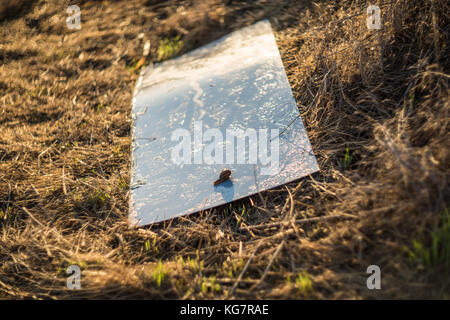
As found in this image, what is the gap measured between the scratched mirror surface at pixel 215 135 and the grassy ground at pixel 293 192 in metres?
0.08

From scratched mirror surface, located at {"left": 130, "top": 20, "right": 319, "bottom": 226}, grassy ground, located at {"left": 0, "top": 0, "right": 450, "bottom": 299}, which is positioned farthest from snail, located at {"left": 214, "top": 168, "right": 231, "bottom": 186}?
grassy ground, located at {"left": 0, "top": 0, "right": 450, "bottom": 299}

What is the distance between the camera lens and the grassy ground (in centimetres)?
134

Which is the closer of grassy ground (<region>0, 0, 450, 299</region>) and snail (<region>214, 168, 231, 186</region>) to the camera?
grassy ground (<region>0, 0, 450, 299</region>)

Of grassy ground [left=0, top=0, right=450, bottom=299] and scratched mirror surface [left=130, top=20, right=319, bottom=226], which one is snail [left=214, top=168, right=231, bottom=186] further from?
grassy ground [left=0, top=0, right=450, bottom=299]

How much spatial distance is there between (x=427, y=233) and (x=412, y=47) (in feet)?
4.02

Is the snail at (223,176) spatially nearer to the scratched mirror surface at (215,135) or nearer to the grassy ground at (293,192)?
the scratched mirror surface at (215,135)

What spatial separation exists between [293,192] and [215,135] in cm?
63

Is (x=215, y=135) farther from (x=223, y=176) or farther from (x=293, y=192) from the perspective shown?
(x=293, y=192)

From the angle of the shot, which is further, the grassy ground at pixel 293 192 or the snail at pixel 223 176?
the snail at pixel 223 176

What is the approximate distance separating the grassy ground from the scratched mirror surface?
0.08m

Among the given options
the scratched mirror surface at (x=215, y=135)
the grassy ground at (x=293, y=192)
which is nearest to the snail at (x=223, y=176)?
the scratched mirror surface at (x=215, y=135)

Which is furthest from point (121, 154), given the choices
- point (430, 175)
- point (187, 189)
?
point (430, 175)

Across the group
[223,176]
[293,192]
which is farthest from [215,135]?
[293,192]

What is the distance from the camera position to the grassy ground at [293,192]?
1.34 meters
